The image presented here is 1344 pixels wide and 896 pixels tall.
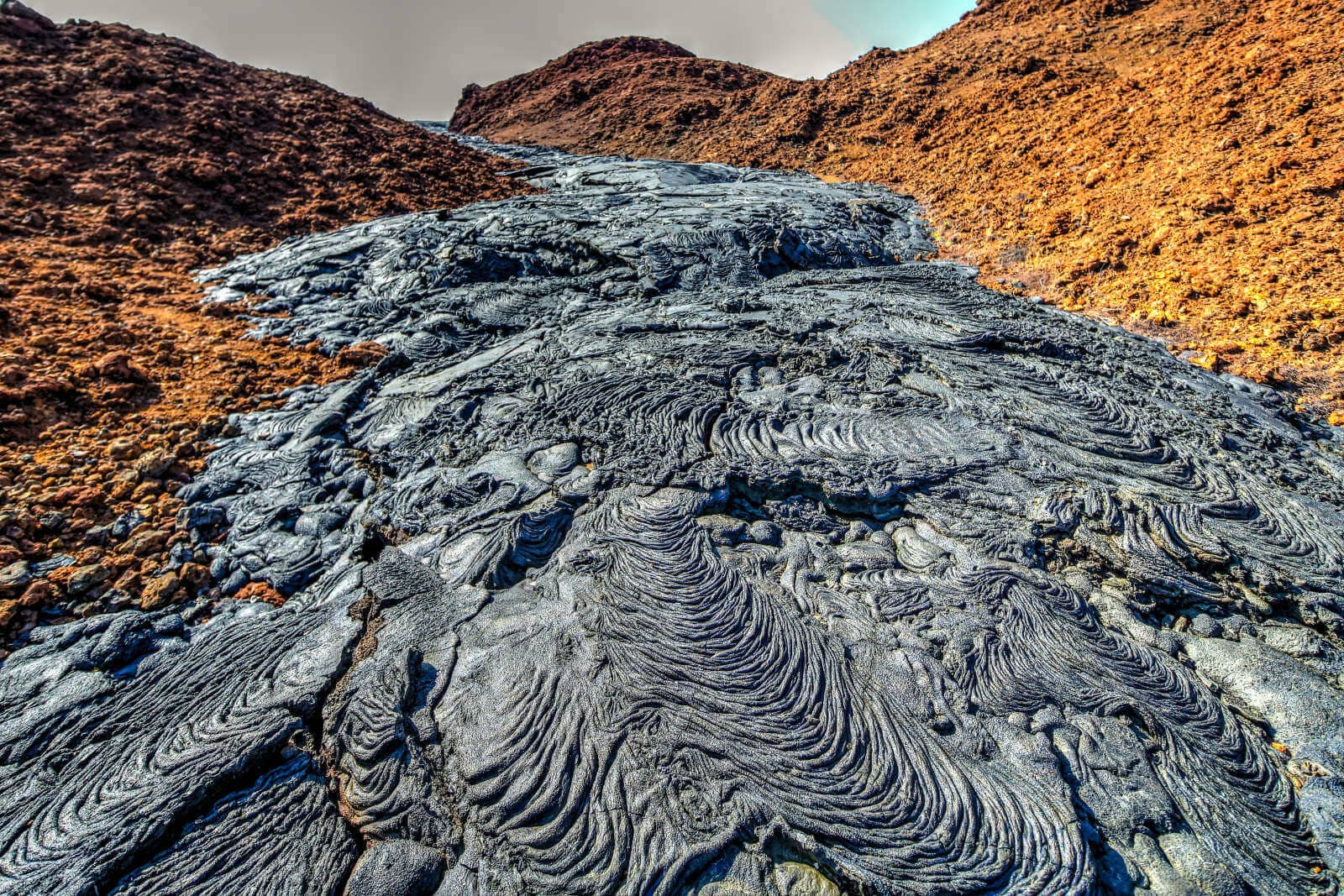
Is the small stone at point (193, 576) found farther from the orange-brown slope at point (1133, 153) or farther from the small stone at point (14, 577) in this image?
the orange-brown slope at point (1133, 153)

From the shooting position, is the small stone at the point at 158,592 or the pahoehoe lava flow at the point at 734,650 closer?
the pahoehoe lava flow at the point at 734,650

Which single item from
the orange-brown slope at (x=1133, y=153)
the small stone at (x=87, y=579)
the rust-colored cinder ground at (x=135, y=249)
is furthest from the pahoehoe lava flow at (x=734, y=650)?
the orange-brown slope at (x=1133, y=153)

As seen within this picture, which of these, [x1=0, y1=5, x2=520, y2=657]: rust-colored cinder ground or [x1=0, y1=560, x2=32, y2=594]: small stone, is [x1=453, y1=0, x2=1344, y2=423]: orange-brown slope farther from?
[x1=0, y1=560, x2=32, y2=594]: small stone

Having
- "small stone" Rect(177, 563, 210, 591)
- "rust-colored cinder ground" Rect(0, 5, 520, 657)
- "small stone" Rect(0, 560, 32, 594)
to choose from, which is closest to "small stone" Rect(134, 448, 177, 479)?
"rust-colored cinder ground" Rect(0, 5, 520, 657)

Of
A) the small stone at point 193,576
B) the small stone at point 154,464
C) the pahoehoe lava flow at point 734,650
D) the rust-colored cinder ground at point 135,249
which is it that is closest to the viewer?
the pahoehoe lava flow at point 734,650

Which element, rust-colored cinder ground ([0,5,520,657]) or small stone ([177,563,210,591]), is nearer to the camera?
small stone ([177,563,210,591])

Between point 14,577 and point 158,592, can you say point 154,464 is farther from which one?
point 158,592
